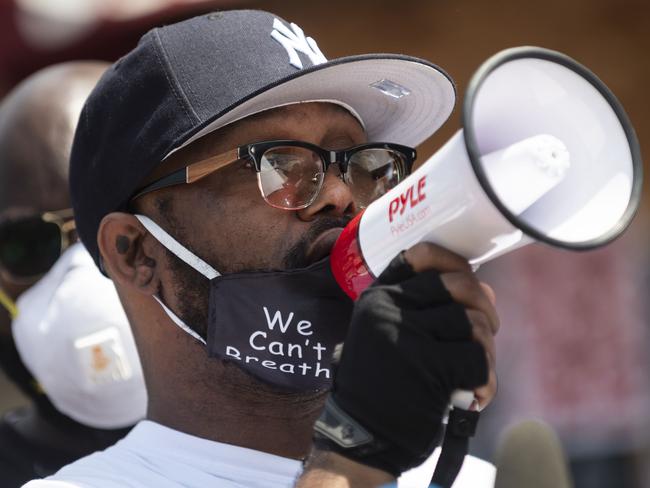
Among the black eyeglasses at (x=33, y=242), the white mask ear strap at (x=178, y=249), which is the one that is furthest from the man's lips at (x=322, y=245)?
the black eyeglasses at (x=33, y=242)

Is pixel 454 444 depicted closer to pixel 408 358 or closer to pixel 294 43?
pixel 408 358

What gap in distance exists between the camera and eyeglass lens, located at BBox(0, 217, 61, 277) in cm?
410

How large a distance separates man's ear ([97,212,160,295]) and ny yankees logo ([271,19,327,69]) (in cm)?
56

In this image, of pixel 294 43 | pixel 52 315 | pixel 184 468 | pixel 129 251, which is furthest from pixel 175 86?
pixel 52 315

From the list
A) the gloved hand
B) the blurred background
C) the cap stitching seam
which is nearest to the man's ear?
the cap stitching seam

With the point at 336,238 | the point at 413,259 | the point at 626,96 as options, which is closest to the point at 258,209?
the point at 336,238

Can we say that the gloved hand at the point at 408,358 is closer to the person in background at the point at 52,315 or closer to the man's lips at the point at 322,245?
the man's lips at the point at 322,245

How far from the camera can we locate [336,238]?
98.7 inches

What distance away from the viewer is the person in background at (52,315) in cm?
394

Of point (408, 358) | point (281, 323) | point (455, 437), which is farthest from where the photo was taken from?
point (281, 323)

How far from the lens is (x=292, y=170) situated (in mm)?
2566

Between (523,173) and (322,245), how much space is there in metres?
0.72

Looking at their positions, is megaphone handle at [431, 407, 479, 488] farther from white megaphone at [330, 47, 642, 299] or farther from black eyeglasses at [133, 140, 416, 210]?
black eyeglasses at [133, 140, 416, 210]

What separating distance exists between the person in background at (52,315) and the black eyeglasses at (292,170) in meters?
1.35
